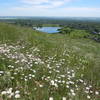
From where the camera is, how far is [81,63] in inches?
331

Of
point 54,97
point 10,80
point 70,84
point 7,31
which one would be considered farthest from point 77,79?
point 7,31

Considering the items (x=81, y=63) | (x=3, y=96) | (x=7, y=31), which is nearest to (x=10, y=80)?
(x=3, y=96)

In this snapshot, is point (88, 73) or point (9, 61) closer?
point (9, 61)

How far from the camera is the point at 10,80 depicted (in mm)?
5086

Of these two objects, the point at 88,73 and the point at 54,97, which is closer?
the point at 54,97

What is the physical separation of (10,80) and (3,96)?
890mm

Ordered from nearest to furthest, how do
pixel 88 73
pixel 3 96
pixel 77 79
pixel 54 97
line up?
pixel 3 96, pixel 54 97, pixel 77 79, pixel 88 73

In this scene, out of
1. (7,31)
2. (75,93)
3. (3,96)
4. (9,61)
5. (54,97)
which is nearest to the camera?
(3,96)

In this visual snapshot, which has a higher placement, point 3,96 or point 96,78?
point 3,96

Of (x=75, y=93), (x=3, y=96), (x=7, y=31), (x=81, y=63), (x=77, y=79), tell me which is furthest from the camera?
(x=7, y=31)

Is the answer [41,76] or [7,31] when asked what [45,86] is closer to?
[41,76]

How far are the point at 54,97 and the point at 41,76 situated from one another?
60.2 inches

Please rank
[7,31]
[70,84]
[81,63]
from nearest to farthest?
[70,84], [81,63], [7,31]

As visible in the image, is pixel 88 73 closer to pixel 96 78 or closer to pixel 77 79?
pixel 96 78
